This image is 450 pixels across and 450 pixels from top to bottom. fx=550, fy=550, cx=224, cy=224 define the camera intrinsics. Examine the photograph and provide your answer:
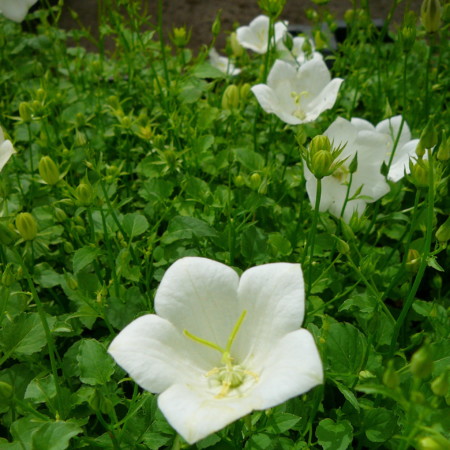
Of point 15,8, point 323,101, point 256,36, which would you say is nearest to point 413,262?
point 323,101

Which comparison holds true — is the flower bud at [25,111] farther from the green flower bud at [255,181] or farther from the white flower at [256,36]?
the white flower at [256,36]

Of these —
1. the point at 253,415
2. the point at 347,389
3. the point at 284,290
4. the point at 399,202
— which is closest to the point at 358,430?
the point at 347,389

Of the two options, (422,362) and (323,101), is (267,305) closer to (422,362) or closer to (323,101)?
(422,362)

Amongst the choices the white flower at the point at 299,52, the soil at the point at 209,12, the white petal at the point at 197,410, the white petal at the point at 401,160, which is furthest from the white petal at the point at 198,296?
the soil at the point at 209,12

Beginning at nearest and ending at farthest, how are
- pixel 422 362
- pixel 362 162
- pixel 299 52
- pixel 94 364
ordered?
pixel 422 362 < pixel 94 364 < pixel 362 162 < pixel 299 52

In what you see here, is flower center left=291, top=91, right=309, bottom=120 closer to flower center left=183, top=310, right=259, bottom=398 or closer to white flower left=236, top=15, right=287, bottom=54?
white flower left=236, top=15, right=287, bottom=54

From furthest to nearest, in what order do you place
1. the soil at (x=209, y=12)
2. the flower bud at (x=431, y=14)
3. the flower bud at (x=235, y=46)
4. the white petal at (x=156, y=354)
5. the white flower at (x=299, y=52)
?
the soil at (x=209, y=12), the flower bud at (x=235, y=46), the white flower at (x=299, y=52), the flower bud at (x=431, y=14), the white petal at (x=156, y=354)

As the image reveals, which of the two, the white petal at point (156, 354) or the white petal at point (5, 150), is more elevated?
the white petal at point (5, 150)
